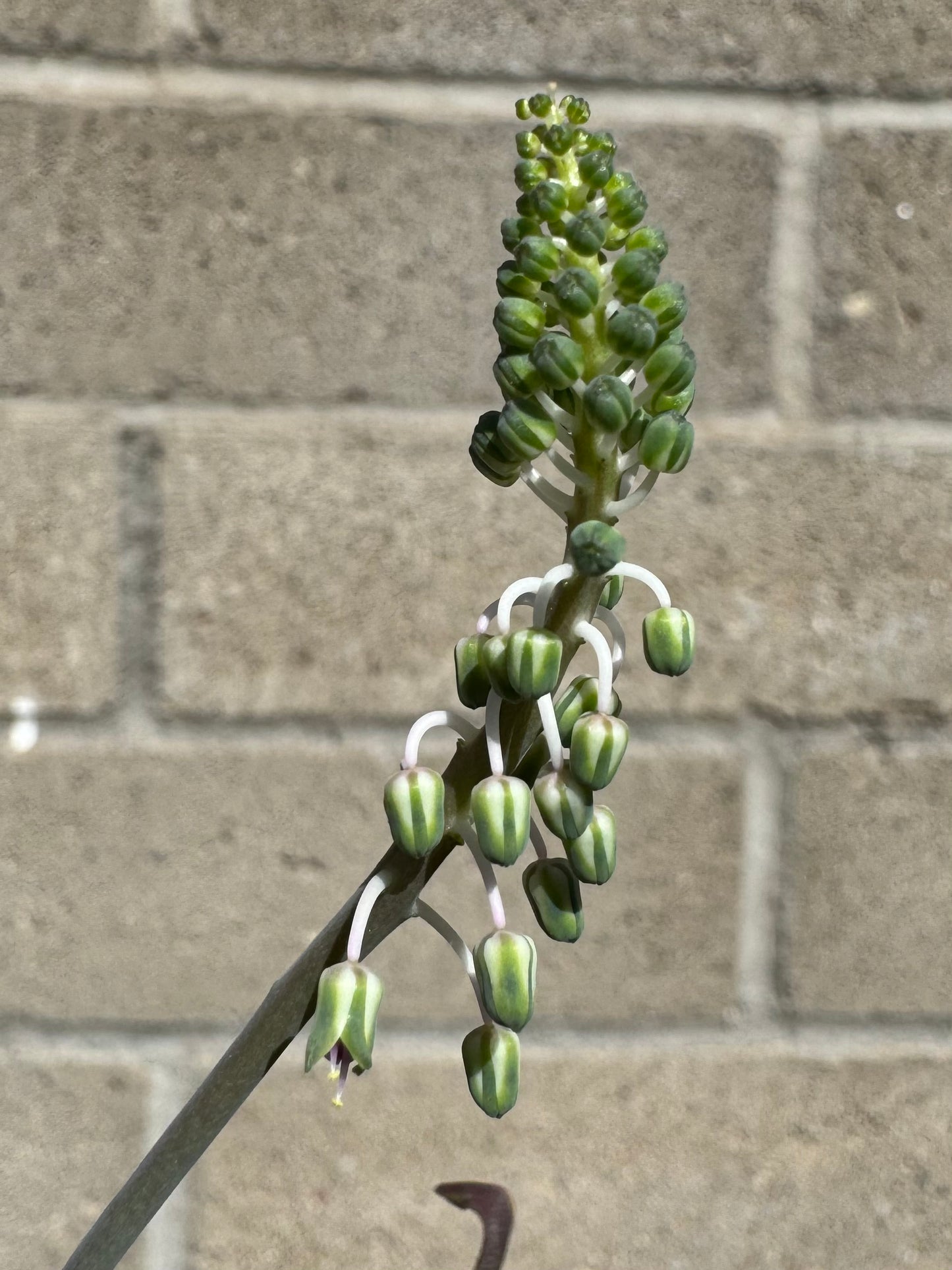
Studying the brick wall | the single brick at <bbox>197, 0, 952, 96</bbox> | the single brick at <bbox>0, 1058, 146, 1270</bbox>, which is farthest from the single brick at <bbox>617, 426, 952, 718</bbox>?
the single brick at <bbox>0, 1058, 146, 1270</bbox>

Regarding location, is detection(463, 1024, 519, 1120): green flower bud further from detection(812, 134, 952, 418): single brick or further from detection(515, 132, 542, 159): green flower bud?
detection(812, 134, 952, 418): single brick

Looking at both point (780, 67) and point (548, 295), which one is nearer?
point (548, 295)

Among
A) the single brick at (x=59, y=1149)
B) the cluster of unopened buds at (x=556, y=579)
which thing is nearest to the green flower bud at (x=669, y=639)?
the cluster of unopened buds at (x=556, y=579)

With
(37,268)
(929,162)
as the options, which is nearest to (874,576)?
(929,162)

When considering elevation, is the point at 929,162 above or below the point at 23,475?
above

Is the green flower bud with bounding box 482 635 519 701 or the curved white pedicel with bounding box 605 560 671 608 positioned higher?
the curved white pedicel with bounding box 605 560 671 608

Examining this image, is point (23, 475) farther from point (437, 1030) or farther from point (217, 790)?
point (437, 1030)
